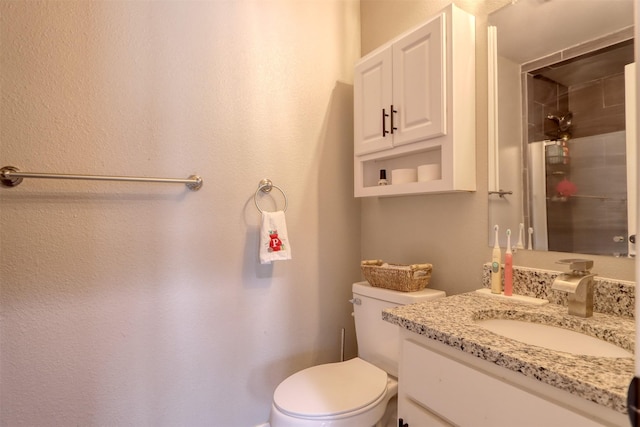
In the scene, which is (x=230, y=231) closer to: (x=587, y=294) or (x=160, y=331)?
(x=160, y=331)

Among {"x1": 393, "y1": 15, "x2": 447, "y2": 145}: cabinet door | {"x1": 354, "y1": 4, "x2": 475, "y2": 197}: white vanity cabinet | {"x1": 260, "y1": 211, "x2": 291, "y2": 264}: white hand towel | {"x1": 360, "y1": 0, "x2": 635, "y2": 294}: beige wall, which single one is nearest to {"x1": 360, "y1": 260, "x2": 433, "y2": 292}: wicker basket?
{"x1": 360, "y1": 0, "x2": 635, "y2": 294}: beige wall

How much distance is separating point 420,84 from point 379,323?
1.03m

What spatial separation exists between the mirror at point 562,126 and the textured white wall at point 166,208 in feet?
2.75

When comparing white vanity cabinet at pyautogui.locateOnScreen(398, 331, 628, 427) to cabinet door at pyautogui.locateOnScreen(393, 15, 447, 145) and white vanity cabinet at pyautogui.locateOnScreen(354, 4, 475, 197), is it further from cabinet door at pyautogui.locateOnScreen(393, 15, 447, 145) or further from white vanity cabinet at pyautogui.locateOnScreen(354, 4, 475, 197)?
cabinet door at pyautogui.locateOnScreen(393, 15, 447, 145)

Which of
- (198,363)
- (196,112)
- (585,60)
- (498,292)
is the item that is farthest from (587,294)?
(196,112)

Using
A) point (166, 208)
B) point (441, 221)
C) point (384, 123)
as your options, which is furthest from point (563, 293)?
point (166, 208)

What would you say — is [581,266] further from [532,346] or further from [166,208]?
[166,208]

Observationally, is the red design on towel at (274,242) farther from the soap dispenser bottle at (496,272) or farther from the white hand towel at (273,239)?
the soap dispenser bottle at (496,272)

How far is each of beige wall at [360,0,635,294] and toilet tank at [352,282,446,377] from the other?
180 millimetres

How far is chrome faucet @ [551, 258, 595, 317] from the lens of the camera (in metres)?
0.88

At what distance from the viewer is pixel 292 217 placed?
5.44 ft

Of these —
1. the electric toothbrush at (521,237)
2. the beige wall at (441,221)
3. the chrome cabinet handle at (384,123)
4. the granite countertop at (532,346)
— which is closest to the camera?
the granite countertop at (532,346)

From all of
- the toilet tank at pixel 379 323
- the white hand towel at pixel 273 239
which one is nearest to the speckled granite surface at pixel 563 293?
the toilet tank at pixel 379 323

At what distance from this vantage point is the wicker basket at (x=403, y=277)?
1332 mm
